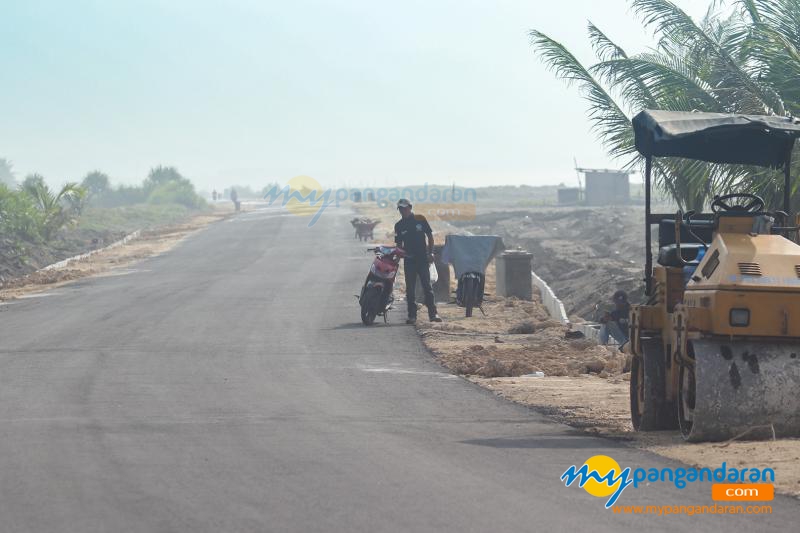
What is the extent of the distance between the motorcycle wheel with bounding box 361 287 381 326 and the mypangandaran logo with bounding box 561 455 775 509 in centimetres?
1192

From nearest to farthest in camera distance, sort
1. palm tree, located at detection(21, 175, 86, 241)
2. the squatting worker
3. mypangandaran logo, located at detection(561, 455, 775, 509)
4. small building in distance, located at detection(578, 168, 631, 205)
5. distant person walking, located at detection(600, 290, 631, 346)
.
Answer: mypangandaran logo, located at detection(561, 455, 775, 509)
distant person walking, located at detection(600, 290, 631, 346)
the squatting worker
palm tree, located at detection(21, 175, 86, 241)
small building in distance, located at detection(578, 168, 631, 205)

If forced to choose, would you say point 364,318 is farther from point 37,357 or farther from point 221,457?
point 221,457

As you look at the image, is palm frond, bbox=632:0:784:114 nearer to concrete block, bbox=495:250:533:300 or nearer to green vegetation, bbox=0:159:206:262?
concrete block, bbox=495:250:533:300

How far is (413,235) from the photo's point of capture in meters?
19.6

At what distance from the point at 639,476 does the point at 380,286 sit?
12.5 meters

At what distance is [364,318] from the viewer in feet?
65.1

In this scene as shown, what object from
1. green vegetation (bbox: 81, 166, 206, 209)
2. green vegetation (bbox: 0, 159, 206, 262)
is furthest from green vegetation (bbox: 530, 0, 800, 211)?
green vegetation (bbox: 81, 166, 206, 209)

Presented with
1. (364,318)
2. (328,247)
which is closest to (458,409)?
(364,318)

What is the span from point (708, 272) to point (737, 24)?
15.7 meters

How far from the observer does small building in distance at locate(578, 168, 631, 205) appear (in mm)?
96037

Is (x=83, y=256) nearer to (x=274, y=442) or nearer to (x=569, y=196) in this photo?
(x=274, y=442)

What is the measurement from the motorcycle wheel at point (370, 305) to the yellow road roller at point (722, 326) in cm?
987

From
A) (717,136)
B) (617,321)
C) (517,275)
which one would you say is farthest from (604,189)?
(717,136)

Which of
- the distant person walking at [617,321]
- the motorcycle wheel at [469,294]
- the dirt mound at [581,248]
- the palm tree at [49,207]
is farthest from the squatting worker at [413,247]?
the palm tree at [49,207]
